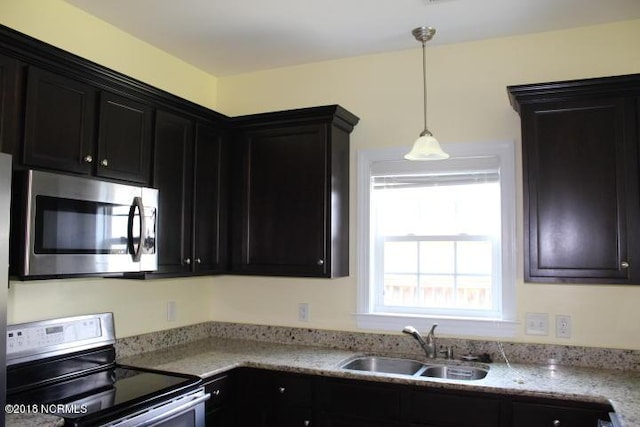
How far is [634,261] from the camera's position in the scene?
246 centimetres

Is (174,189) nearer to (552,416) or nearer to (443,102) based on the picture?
(443,102)

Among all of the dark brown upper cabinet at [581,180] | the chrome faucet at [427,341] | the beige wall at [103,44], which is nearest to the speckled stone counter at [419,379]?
the chrome faucet at [427,341]

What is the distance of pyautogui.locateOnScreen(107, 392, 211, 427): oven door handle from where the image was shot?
82.9 inches

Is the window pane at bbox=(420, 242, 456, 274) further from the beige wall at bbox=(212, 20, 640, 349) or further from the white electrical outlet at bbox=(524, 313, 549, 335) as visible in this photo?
the white electrical outlet at bbox=(524, 313, 549, 335)

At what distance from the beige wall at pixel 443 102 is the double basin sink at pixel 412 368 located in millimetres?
320

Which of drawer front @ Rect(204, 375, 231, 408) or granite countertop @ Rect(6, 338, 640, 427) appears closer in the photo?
granite countertop @ Rect(6, 338, 640, 427)

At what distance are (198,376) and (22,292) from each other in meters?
0.88

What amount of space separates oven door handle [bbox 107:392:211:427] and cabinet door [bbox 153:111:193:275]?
2.31 ft

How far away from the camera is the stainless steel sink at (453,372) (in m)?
2.78

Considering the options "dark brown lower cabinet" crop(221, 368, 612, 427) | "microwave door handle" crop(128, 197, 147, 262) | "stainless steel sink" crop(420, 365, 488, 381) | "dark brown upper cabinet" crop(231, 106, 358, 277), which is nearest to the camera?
"dark brown lower cabinet" crop(221, 368, 612, 427)

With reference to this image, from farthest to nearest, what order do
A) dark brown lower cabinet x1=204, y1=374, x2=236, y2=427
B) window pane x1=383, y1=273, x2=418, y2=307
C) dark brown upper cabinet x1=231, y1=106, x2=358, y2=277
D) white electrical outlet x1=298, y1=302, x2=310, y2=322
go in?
white electrical outlet x1=298, y1=302, x2=310, y2=322 → window pane x1=383, y1=273, x2=418, y2=307 → dark brown upper cabinet x1=231, y1=106, x2=358, y2=277 → dark brown lower cabinet x1=204, y1=374, x2=236, y2=427

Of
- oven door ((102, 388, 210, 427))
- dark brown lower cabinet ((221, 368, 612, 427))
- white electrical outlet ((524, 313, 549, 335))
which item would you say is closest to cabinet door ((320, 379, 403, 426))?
dark brown lower cabinet ((221, 368, 612, 427))

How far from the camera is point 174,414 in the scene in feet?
7.56

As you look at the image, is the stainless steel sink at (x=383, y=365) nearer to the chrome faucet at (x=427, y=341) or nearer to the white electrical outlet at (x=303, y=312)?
the chrome faucet at (x=427, y=341)
